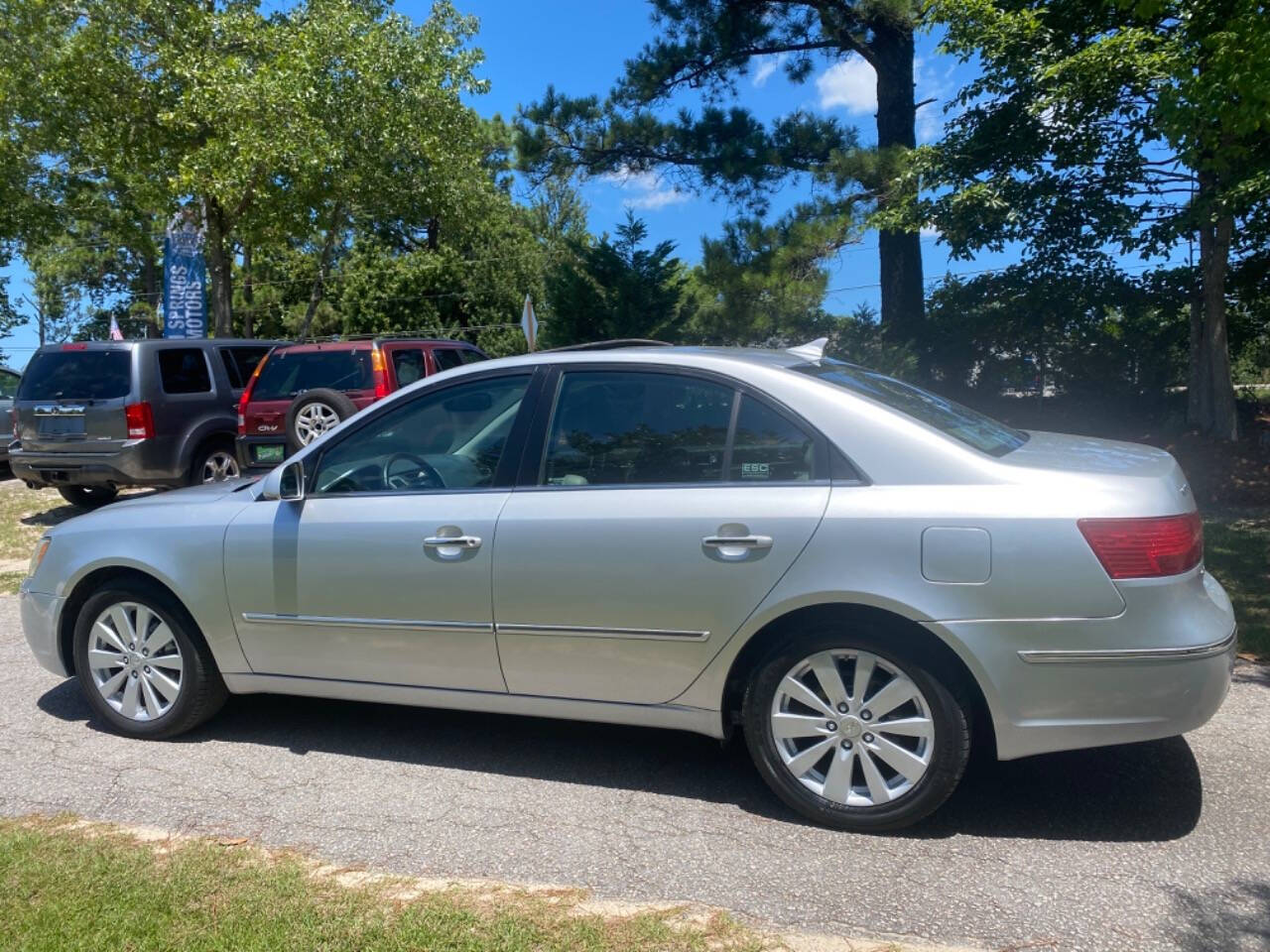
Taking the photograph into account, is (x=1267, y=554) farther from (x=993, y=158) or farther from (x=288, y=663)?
(x=288, y=663)

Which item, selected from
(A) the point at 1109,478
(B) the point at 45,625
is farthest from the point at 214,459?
(A) the point at 1109,478

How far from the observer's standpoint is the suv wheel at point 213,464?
36.8 feet

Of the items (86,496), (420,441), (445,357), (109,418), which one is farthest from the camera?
(86,496)

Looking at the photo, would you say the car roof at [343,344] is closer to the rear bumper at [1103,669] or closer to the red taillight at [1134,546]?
the rear bumper at [1103,669]

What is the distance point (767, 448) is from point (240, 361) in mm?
9842

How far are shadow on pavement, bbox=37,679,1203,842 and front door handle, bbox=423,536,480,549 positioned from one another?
0.99 m

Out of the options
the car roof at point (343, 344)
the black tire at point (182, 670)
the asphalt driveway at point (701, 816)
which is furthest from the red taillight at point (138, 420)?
the black tire at point (182, 670)

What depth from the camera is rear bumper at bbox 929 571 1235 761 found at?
3.35 metres

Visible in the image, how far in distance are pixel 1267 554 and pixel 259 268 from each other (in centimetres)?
3517

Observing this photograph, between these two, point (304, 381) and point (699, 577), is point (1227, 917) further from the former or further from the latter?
point (304, 381)

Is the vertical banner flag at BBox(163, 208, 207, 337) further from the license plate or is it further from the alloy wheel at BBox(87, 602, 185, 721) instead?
the alloy wheel at BBox(87, 602, 185, 721)

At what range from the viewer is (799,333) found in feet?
47.7

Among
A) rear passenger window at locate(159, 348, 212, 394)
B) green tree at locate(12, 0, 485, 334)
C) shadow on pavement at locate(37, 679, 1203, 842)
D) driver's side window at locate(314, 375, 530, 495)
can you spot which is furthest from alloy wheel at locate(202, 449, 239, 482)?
driver's side window at locate(314, 375, 530, 495)

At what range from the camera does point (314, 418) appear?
10109mm
